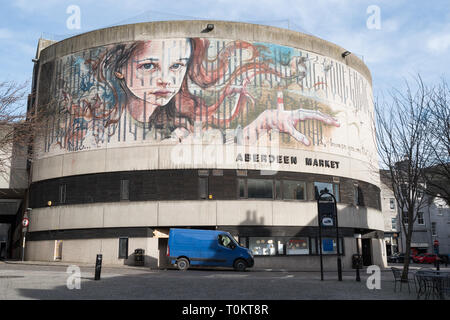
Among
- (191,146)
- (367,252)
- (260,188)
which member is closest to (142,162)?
(191,146)

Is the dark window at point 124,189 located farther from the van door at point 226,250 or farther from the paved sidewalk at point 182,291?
the paved sidewalk at point 182,291

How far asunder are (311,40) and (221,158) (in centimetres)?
1438

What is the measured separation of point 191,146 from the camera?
34312mm

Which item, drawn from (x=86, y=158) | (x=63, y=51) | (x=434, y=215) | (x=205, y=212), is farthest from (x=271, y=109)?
(x=434, y=215)

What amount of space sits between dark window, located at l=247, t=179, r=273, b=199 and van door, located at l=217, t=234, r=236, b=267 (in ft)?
23.8

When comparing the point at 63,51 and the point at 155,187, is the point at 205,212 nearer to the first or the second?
the point at 155,187

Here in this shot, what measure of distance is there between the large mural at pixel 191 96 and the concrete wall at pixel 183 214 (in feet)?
16.3

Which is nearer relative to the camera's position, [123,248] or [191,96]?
[123,248]

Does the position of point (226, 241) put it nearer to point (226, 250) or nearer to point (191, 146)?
point (226, 250)

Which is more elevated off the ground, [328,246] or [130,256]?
[328,246]

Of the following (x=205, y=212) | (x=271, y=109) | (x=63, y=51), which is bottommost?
(x=205, y=212)

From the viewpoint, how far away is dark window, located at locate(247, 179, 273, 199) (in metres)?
34.5

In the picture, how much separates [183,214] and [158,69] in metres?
12.1
